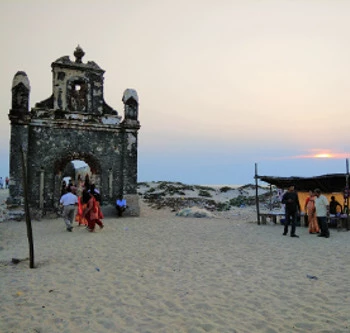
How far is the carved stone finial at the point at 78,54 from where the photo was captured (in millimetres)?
18062

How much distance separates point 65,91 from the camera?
17.6m

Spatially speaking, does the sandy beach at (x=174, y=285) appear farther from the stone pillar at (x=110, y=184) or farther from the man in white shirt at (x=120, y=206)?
the stone pillar at (x=110, y=184)

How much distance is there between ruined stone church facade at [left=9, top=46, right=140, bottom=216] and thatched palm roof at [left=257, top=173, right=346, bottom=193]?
296 inches

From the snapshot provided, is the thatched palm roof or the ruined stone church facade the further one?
the ruined stone church facade

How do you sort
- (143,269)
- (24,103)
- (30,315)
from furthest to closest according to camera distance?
(24,103) → (143,269) → (30,315)

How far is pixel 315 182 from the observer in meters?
16.3

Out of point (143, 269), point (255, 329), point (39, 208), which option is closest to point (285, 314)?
point (255, 329)

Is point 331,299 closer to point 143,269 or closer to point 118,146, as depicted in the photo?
point 143,269

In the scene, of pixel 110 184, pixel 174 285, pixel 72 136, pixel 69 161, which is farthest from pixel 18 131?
pixel 174 285

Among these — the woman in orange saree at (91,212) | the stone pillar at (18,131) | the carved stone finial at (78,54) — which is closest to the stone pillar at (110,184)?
the stone pillar at (18,131)

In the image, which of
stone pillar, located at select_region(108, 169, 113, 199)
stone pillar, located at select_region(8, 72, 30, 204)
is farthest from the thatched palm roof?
stone pillar, located at select_region(8, 72, 30, 204)

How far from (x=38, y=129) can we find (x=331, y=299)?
15137mm

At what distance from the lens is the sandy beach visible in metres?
4.68

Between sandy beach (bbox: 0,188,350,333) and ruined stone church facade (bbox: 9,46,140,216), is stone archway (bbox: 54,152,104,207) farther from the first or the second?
sandy beach (bbox: 0,188,350,333)
